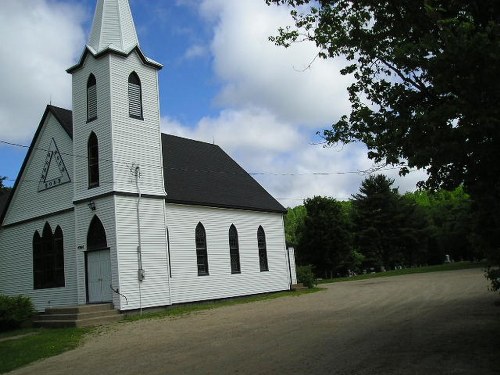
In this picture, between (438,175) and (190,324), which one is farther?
(190,324)

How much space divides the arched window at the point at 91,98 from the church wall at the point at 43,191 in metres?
2.21

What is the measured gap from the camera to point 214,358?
31.7 feet

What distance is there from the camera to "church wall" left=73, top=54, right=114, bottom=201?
20.9 m

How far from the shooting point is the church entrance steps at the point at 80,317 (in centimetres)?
1804

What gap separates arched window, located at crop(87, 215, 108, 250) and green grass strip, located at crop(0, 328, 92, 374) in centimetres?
404

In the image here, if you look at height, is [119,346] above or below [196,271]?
below

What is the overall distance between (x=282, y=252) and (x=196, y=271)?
753 cm

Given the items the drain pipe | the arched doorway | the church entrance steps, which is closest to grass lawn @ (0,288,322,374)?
the church entrance steps

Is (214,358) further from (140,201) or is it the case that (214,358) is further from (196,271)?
(196,271)

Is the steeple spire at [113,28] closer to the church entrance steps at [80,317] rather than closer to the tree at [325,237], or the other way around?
the church entrance steps at [80,317]

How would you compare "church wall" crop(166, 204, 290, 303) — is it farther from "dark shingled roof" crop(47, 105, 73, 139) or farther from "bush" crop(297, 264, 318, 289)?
"dark shingled roof" crop(47, 105, 73, 139)

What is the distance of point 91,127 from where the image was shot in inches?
862

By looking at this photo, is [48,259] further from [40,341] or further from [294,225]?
[294,225]

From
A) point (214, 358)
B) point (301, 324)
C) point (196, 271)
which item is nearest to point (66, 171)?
point (196, 271)
